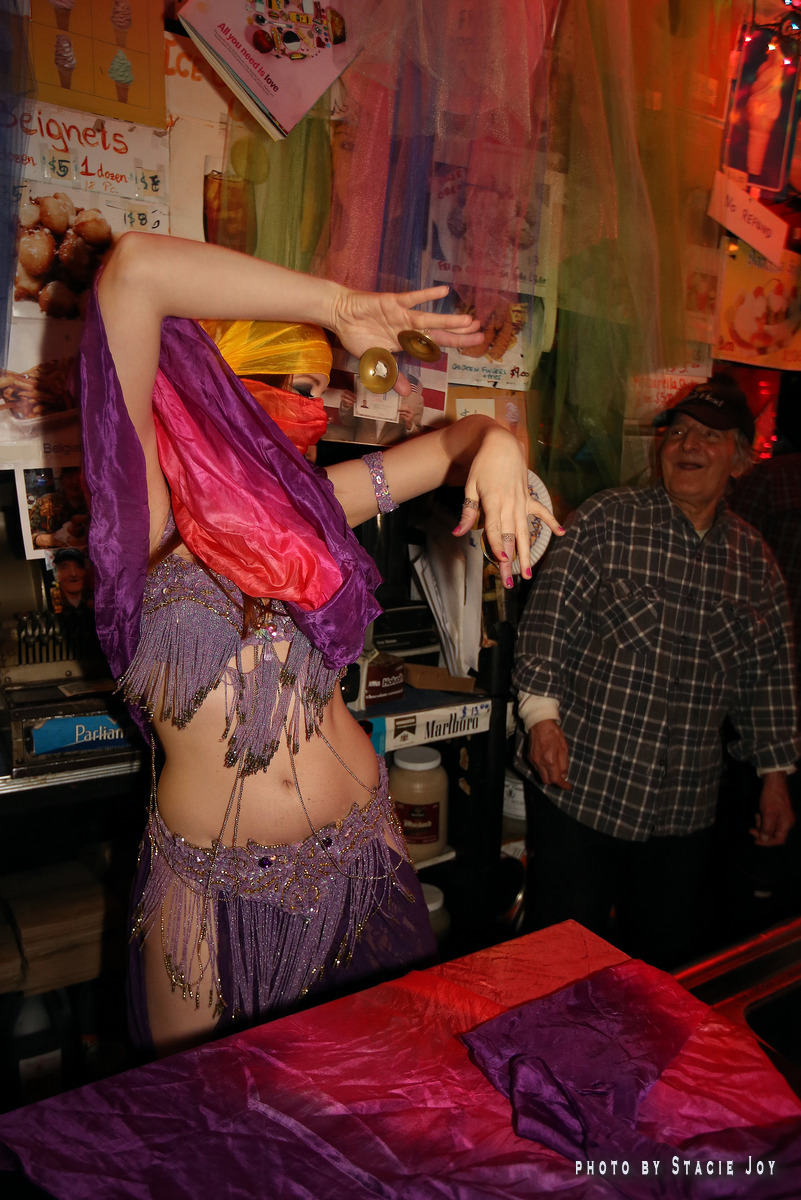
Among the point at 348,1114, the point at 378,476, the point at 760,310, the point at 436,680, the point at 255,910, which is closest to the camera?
the point at 348,1114

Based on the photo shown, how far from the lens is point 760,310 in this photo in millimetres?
2352

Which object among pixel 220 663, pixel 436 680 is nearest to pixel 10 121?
pixel 220 663

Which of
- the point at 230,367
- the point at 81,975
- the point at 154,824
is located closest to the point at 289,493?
the point at 230,367

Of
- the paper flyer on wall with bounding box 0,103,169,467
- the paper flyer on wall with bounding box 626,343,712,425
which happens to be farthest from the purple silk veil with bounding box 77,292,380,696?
the paper flyer on wall with bounding box 626,343,712,425

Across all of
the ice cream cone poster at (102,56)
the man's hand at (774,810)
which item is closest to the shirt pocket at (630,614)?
the man's hand at (774,810)

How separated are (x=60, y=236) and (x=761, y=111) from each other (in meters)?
1.64

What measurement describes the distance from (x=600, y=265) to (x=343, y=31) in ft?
2.10

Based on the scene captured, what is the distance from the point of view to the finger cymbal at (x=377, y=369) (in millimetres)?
918

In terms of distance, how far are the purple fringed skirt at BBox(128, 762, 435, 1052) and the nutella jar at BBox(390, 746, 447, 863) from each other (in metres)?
0.74

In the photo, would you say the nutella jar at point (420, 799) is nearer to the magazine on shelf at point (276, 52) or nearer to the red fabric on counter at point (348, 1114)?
the red fabric on counter at point (348, 1114)

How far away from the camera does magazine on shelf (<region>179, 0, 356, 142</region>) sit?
136cm

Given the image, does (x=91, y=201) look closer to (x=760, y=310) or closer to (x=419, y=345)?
(x=419, y=345)

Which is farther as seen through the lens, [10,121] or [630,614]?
[630,614]

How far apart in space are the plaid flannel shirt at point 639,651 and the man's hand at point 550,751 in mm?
70
